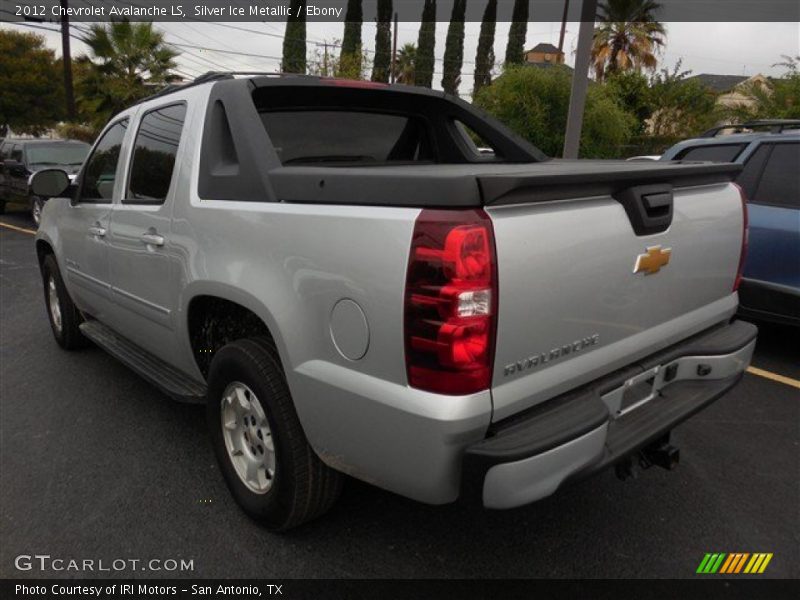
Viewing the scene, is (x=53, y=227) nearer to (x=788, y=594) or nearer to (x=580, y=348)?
(x=580, y=348)

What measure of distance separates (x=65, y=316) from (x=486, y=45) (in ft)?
141

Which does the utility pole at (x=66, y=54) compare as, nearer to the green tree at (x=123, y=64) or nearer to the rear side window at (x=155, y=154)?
the green tree at (x=123, y=64)

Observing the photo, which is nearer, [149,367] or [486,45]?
[149,367]

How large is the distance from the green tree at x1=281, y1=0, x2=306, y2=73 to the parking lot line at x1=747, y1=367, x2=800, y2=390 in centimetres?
3453

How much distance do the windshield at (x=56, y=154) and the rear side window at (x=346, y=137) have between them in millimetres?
11612

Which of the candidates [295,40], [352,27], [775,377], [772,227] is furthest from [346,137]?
[352,27]

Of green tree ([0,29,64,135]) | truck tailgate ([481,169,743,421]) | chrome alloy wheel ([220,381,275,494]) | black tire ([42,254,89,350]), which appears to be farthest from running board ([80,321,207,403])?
green tree ([0,29,64,135])

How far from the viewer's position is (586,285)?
6.61ft

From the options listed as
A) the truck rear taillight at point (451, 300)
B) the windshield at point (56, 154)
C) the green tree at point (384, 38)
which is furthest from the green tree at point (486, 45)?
the truck rear taillight at point (451, 300)

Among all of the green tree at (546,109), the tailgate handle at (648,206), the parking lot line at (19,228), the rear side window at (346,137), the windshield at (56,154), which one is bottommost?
the parking lot line at (19,228)

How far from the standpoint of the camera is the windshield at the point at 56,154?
1305 cm

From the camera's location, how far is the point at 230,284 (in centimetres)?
242

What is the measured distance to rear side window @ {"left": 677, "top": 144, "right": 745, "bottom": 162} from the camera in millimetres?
5231

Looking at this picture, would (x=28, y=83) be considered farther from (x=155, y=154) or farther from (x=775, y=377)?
(x=775, y=377)
